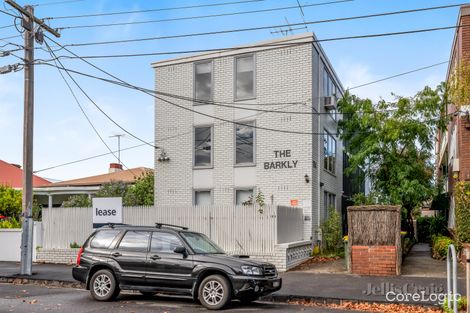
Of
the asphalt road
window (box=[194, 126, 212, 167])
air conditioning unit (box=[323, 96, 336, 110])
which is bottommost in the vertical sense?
the asphalt road

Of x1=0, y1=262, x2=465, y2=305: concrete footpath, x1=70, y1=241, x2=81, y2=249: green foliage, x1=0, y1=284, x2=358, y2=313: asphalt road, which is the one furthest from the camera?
x1=70, y1=241, x2=81, y2=249: green foliage

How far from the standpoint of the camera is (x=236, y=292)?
11102 millimetres

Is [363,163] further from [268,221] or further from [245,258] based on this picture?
[245,258]

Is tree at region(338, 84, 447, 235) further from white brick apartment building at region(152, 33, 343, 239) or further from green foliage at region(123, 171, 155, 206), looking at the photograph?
green foliage at region(123, 171, 155, 206)

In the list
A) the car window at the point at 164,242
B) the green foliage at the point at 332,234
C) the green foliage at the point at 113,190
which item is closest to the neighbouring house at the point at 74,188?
the green foliage at the point at 113,190

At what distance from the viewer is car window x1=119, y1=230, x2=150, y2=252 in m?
12.3

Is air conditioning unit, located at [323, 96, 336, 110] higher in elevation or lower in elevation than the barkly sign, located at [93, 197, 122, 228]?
higher

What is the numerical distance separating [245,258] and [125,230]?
108 inches

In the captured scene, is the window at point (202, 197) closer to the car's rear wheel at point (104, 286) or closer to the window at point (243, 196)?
the window at point (243, 196)

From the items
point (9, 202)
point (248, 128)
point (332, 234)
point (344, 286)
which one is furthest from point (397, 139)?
point (9, 202)

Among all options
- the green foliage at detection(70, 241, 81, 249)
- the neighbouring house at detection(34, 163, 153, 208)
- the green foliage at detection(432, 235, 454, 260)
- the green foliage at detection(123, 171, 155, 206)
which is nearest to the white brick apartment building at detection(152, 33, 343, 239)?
the green foliage at detection(123, 171, 155, 206)

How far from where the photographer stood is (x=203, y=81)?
76.0ft

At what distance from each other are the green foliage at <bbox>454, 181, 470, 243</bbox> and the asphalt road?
8384 mm

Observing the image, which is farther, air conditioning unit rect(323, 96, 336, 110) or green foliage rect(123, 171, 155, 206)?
green foliage rect(123, 171, 155, 206)
